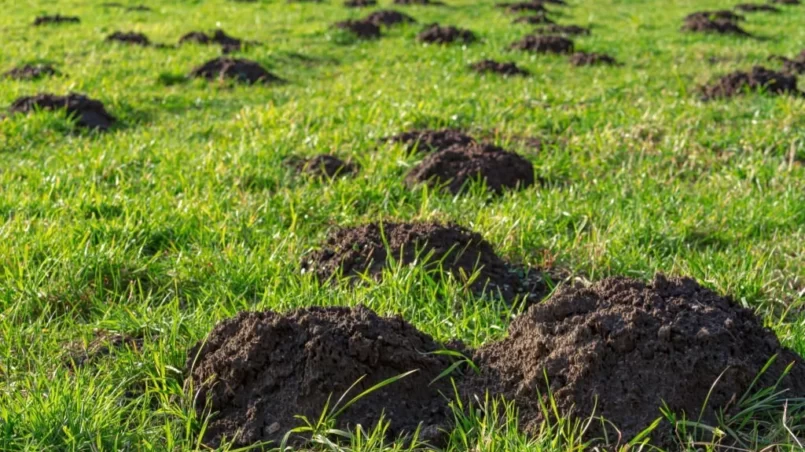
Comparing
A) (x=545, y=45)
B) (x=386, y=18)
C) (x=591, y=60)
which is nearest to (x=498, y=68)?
(x=591, y=60)

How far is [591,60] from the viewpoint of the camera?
424 inches

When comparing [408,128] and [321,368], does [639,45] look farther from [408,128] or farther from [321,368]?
[321,368]

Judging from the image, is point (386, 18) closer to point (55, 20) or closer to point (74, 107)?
point (55, 20)

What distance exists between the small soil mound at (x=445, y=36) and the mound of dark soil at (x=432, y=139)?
601 cm

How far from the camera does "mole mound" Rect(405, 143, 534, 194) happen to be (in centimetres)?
559

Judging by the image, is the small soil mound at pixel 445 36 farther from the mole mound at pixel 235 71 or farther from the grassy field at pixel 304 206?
the mole mound at pixel 235 71

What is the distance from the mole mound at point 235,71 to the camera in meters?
9.65

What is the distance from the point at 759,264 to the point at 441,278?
5.10 ft

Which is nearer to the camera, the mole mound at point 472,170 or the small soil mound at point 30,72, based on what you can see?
the mole mound at point 472,170

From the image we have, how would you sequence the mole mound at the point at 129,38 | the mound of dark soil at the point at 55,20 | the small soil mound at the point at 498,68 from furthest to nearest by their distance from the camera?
1. the mound of dark soil at the point at 55,20
2. the mole mound at the point at 129,38
3. the small soil mound at the point at 498,68

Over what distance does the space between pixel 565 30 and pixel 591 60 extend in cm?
314

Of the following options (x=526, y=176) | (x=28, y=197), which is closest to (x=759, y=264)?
(x=526, y=176)

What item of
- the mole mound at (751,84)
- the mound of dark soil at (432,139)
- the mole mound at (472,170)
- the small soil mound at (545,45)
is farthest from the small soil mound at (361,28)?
the mole mound at (472,170)

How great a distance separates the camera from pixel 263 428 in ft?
9.30
